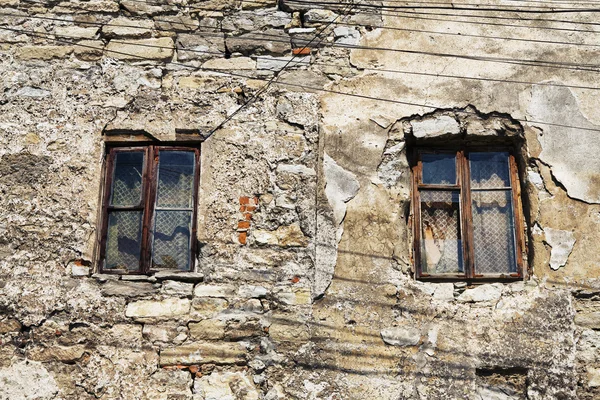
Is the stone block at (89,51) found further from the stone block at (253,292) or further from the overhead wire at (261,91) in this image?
the stone block at (253,292)

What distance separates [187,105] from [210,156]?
42 centimetres

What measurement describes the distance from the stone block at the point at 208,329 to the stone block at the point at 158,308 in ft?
0.40

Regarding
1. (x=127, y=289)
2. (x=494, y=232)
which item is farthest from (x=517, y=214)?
(x=127, y=289)

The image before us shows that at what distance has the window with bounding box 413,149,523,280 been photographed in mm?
4199

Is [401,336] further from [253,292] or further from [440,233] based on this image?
[253,292]

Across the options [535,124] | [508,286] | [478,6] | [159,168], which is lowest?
[508,286]

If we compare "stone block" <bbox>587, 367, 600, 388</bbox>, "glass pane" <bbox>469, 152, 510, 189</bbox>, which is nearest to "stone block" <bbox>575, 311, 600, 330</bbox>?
"stone block" <bbox>587, 367, 600, 388</bbox>

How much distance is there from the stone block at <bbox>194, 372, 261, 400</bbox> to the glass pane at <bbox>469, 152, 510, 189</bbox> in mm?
2059

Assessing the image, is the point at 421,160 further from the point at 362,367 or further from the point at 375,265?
the point at 362,367

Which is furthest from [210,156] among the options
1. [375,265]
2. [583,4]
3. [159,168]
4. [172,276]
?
[583,4]

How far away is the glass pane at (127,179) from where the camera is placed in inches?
170

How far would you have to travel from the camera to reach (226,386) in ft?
12.7

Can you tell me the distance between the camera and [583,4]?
4535 millimetres

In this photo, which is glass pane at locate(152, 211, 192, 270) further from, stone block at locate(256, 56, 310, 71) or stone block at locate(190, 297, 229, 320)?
stone block at locate(256, 56, 310, 71)
